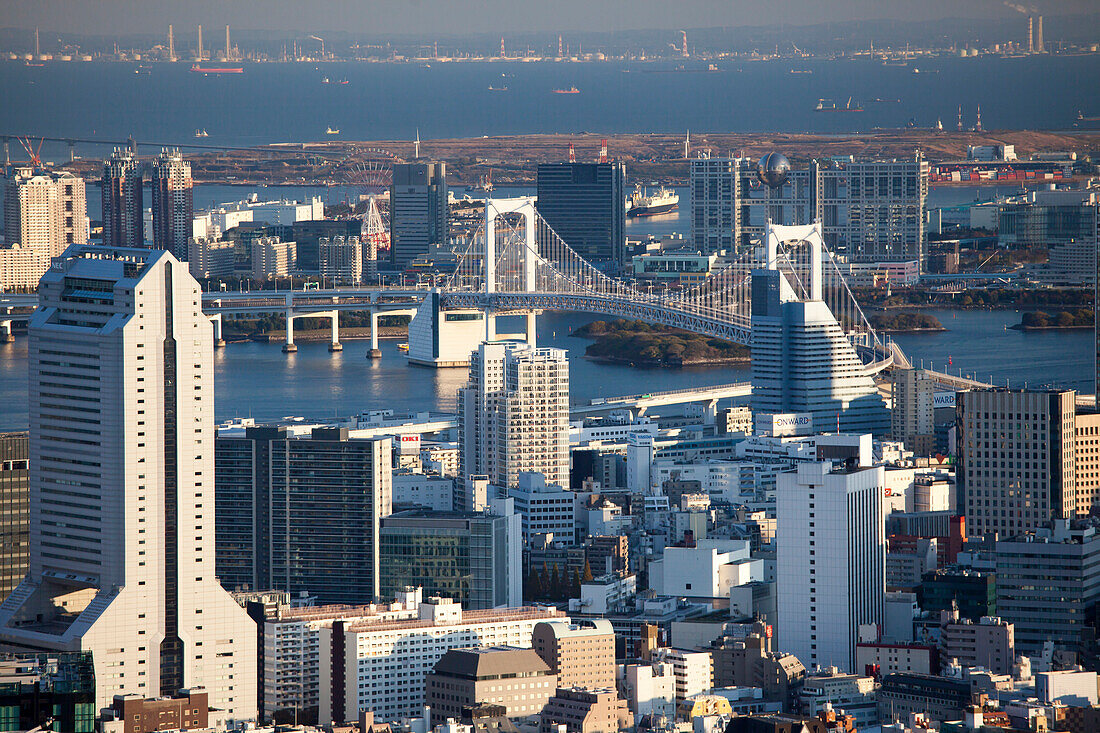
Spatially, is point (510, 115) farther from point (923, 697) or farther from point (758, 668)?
point (923, 697)

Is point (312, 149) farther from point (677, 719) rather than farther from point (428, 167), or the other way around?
point (677, 719)

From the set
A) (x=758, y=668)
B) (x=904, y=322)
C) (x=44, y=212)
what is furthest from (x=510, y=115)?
(x=758, y=668)

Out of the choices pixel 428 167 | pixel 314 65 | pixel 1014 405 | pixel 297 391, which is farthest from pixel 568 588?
pixel 314 65

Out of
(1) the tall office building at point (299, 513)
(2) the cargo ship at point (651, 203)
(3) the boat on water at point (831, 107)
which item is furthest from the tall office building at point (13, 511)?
(3) the boat on water at point (831, 107)

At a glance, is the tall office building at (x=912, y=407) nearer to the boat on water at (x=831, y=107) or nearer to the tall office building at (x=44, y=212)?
the tall office building at (x=44, y=212)

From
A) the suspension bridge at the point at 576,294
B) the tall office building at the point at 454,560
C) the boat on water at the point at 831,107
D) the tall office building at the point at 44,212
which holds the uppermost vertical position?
the boat on water at the point at 831,107

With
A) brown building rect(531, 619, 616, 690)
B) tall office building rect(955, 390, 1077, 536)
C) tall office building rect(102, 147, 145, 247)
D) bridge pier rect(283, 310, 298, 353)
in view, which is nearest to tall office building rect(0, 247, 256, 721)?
brown building rect(531, 619, 616, 690)

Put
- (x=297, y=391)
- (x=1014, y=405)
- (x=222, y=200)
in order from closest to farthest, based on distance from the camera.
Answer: (x=1014, y=405)
(x=297, y=391)
(x=222, y=200)
